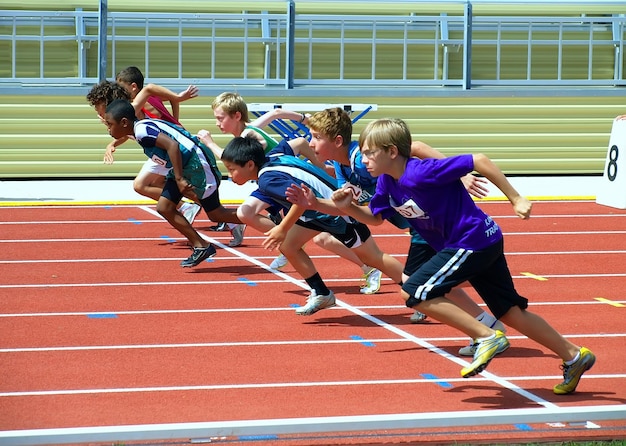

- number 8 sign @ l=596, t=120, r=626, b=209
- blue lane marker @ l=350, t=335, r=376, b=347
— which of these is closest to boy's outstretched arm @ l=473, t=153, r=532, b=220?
blue lane marker @ l=350, t=335, r=376, b=347

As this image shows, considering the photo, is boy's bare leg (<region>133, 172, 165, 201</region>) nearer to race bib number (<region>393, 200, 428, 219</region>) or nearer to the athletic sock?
the athletic sock

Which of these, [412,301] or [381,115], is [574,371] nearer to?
[412,301]

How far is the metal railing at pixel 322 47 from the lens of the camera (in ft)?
57.4

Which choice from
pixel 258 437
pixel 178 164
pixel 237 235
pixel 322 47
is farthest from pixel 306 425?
pixel 322 47

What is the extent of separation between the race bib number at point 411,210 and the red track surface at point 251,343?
916 millimetres

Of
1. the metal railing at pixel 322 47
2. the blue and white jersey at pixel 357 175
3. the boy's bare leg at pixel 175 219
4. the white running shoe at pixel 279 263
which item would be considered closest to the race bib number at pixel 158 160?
A: the boy's bare leg at pixel 175 219

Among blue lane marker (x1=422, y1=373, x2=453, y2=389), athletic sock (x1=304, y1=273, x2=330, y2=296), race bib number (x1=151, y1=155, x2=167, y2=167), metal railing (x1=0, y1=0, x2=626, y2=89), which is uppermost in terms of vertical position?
metal railing (x1=0, y1=0, x2=626, y2=89)

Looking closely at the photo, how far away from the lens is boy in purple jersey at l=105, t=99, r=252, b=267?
9.80m

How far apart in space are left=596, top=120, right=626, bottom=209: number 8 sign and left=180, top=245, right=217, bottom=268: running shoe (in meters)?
6.33

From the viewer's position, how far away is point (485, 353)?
5.55m

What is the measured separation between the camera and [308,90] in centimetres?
1706

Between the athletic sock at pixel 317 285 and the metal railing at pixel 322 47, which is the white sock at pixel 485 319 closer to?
the athletic sock at pixel 317 285

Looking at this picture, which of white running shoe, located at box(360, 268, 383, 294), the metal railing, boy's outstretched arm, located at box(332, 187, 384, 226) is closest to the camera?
boy's outstretched arm, located at box(332, 187, 384, 226)

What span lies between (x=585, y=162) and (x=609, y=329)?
35.0 feet
